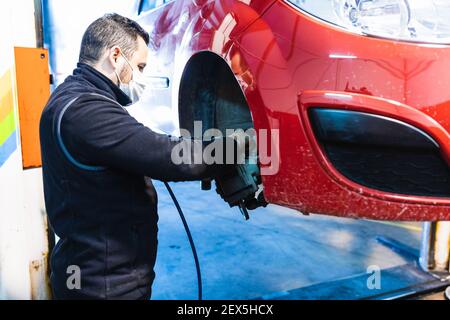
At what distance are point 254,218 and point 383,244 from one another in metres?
1.20

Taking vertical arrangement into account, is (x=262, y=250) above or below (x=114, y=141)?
below

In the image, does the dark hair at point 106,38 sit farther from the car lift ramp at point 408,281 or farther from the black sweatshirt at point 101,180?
the car lift ramp at point 408,281

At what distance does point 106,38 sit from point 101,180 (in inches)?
18.6

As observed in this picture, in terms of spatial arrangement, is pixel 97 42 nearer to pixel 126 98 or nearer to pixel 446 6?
pixel 126 98

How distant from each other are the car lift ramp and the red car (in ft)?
4.59

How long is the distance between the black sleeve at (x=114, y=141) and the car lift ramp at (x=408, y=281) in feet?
4.90

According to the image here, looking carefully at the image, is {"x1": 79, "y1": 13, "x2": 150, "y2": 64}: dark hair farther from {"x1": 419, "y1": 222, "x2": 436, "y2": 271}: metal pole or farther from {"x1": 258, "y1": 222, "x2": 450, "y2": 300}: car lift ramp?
{"x1": 419, "y1": 222, "x2": 436, "y2": 271}: metal pole

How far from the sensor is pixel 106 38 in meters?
1.33

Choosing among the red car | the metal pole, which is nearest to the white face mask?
the red car

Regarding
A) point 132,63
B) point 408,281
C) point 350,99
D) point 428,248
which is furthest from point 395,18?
point 428,248

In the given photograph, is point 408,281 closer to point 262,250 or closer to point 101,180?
point 262,250

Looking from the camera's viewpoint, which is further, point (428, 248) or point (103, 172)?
point (428, 248)

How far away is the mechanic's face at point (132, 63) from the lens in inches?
54.1
